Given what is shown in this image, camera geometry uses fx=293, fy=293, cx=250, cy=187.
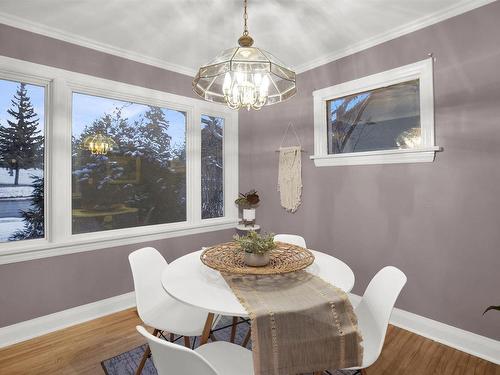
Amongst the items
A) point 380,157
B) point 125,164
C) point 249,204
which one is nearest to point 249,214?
point 249,204

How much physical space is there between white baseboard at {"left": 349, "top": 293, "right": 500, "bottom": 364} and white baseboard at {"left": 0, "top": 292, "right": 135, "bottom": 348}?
2.57 m

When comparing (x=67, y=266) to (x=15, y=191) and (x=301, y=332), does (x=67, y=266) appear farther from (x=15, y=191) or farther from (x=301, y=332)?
(x=301, y=332)

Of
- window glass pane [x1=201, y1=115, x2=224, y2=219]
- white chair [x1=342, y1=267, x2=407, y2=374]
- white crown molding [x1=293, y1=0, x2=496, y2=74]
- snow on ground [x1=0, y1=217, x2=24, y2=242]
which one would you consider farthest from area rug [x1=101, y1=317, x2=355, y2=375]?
white crown molding [x1=293, y1=0, x2=496, y2=74]

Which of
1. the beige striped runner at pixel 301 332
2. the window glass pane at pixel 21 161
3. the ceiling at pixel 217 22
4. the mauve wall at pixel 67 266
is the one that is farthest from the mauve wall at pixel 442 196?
the window glass pane at pixel 21 161

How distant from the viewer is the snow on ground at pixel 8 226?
7.82ft

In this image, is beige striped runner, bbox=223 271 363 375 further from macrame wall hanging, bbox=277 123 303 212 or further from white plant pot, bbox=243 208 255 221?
white plant pot, bbox=243 208 255 221

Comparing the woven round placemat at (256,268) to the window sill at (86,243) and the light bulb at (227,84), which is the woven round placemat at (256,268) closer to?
the light bulb at (227,84)

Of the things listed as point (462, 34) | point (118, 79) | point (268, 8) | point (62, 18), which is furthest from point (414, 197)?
point (62, 18)

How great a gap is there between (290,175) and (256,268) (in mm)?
1904

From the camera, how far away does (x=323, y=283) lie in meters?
1.56

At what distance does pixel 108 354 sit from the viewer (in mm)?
2182

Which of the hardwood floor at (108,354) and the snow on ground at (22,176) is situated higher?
the snow on ground at (22,176)

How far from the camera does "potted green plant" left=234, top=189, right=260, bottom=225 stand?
11.8 ft

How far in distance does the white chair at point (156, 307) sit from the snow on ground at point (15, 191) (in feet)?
4.10
